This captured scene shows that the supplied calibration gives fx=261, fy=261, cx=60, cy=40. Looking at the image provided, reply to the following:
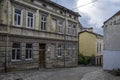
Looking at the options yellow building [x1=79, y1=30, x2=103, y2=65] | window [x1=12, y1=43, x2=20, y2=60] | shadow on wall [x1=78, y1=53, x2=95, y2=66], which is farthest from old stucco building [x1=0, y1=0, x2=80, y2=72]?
yellow building [x1=79, y1=30, x2=103, y2=65]

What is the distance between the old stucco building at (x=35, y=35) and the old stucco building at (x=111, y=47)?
6.92m

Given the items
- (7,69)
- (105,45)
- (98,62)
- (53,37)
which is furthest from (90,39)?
(7,69)

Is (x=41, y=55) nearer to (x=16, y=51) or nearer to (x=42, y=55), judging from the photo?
(x=42, y=55)

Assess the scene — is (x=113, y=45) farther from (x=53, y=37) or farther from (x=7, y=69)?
(x=7, y=69)

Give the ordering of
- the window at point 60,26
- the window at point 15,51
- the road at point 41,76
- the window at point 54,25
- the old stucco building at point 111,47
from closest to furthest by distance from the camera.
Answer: the road at point 41,76 → the window at point 15,51 → the old stucco building at point 111,47 → the window at point 54,25 → the window at point 60,26

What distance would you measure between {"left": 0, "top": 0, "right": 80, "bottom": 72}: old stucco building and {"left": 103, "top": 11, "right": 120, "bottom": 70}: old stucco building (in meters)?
6.92

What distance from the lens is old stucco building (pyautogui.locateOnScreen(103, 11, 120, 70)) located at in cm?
2562

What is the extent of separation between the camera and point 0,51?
72.4 ft

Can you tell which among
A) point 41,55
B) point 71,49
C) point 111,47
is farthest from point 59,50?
point 111,47

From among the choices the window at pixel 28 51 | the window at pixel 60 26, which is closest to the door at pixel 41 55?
the window at pixel 28 51

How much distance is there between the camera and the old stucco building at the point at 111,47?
25625 mm

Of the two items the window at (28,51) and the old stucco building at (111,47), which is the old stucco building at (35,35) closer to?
the window at (28,51)

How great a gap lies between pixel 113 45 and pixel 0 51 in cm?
1135

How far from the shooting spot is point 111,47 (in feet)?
87.1
